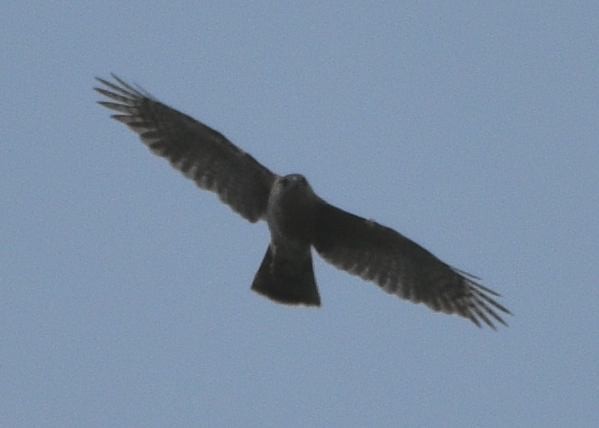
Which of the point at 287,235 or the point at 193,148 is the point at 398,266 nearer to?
the point at 287,235

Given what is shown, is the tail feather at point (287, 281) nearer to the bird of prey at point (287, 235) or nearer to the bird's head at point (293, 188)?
the bird of prey at point (287, 235)

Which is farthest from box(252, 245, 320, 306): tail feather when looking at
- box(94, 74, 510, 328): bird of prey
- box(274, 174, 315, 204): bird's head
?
box(274, 174, 315, 204): bird's head

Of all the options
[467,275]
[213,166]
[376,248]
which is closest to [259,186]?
[213,166]

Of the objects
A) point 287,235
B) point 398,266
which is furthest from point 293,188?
point 398,266

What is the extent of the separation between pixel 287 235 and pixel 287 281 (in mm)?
663

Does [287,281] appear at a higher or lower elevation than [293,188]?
lower

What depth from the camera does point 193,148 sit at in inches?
527

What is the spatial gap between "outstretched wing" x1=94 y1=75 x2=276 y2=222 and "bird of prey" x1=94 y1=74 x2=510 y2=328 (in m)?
0.01

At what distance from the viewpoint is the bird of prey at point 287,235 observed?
13156 millimetres

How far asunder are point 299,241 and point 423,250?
1.34 meters

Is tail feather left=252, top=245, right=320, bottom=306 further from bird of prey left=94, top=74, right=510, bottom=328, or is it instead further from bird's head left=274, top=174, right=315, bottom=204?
bird's head left=274, top=174, right=315, bottom=204

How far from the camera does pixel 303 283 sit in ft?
44.0

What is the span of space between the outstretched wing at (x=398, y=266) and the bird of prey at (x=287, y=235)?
0.03ft

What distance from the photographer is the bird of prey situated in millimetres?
13156
